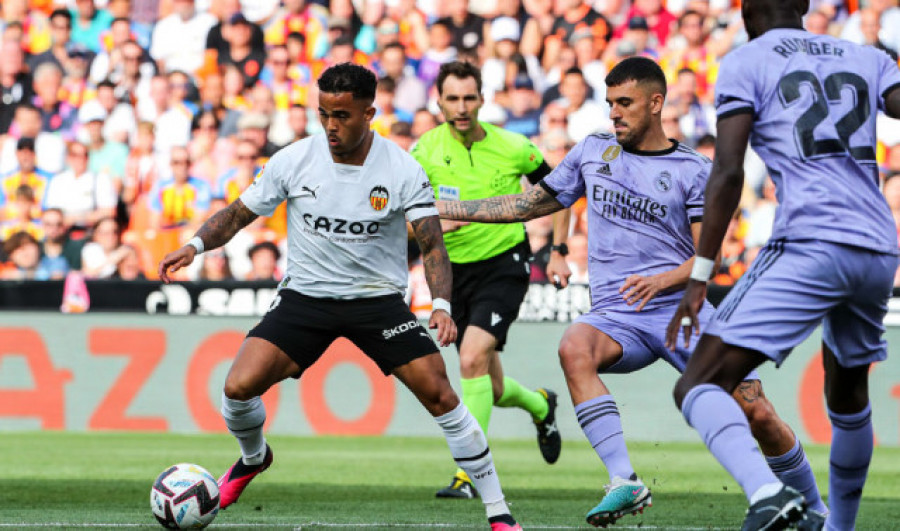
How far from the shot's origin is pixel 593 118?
52.4ft

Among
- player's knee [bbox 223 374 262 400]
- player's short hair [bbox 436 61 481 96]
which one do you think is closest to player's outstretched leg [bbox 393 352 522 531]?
player's knee [bbox 223 374 262 400]

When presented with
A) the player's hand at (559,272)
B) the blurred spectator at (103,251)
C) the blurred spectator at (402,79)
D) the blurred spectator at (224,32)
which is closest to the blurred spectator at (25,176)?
the blurred spectator at (103,251)

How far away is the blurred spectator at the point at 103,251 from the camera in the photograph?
50.1ft

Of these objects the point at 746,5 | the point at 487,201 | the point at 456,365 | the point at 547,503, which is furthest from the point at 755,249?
the point at 746,5

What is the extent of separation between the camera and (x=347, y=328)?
686 cm

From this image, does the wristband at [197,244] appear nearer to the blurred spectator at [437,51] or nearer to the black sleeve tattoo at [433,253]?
the black sleeve tattoo at [433,253]

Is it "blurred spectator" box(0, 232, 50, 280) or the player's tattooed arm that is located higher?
the player's tattooed arm

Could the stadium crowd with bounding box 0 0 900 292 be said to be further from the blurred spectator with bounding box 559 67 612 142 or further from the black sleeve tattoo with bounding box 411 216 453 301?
the black sleeve tattoo with bounding box 411 216 453 301

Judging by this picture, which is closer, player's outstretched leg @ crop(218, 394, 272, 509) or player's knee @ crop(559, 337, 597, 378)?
player's knee @ crop(559, 337, 597, 378)

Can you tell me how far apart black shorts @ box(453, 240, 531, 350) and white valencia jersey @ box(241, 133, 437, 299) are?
262 centimetres

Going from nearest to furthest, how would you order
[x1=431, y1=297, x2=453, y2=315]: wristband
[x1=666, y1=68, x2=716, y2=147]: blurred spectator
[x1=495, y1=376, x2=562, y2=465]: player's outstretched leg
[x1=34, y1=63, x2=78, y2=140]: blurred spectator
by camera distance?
1. [x1=431, y1=297, x2=453, y2=315]: wristband
2. [x1=495, y1=376, x2=562, y2=465]: player's outstretched leg
3. [x1=666, y1=68, x2=716, y2=147]: blurred spectator
4. [x1=34, y1=63, x2=78, y2=140]: blurred spectator

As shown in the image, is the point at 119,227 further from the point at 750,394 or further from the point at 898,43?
the point at 750,394

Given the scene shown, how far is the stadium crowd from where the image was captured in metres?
15.4

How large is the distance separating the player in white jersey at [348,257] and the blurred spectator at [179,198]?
901cm
